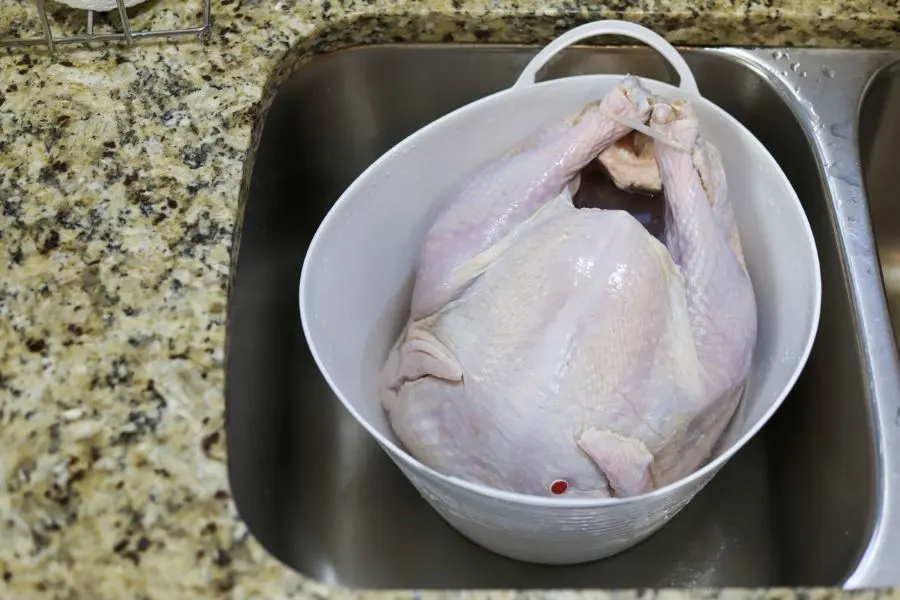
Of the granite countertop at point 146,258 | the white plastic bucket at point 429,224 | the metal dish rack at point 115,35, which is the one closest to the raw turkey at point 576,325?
the white plastic bucket at point 429,224

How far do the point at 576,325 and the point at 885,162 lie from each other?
1.66 feet

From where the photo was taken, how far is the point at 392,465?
88 cm

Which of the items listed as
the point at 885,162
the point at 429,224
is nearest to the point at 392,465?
the point at 429,224

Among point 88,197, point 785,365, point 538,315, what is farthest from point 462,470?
point 88,197

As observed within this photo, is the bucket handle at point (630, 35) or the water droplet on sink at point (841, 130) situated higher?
the bucket handle at point (630, 35)

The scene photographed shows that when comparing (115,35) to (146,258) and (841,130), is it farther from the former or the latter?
(841,130)

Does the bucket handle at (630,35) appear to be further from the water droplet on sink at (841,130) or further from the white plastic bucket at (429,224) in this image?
the water droplet on sink at (841,130)

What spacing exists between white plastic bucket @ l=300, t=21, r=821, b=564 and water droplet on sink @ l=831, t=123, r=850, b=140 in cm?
11

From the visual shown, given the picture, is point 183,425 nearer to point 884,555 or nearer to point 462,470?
point 462,470

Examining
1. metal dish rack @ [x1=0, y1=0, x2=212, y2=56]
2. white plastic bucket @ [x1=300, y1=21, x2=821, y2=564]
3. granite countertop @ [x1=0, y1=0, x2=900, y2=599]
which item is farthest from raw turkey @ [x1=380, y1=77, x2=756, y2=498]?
metal dish rack @ [x1=0, y1=0, x2=212, y2=56]

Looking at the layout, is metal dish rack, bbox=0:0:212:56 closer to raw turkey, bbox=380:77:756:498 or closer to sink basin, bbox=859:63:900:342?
raw turkey, bbox=380:77:756:498

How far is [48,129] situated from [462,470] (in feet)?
1.55

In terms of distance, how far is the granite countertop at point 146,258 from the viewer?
0.55 m

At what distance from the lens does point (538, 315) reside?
0.67 meters
